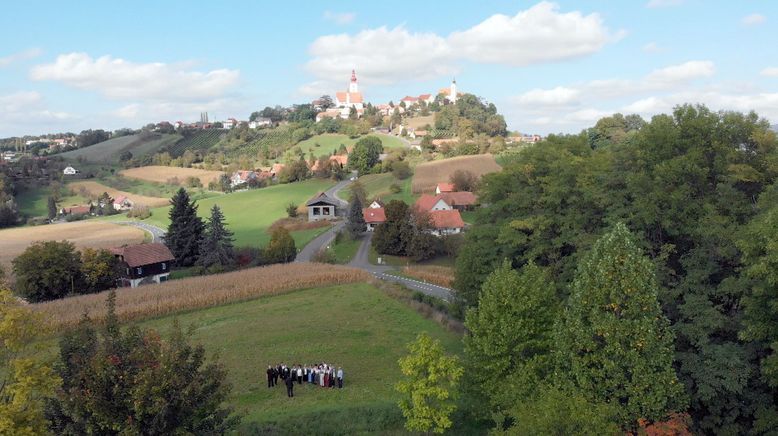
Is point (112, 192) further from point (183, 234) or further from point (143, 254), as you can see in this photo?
point (143, 254)

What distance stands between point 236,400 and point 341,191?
6770 centimetres

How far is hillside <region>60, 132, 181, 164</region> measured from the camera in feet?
426

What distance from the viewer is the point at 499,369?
16016 mm

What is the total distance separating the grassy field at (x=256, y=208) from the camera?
64.7 m

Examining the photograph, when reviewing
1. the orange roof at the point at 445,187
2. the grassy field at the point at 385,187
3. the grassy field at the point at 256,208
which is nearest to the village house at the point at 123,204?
the grassy field at the point at 256,208

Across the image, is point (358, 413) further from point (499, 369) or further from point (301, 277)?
point (301, 277)

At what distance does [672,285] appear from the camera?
1780 cm

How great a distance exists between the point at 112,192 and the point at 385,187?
54.8 metres

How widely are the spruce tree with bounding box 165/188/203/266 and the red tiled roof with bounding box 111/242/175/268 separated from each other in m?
3.25

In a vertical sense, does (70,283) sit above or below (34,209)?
below

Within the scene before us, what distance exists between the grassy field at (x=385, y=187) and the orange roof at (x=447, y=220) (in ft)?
44.7

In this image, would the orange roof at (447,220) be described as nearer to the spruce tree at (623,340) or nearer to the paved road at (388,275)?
the paved road at (388,275)

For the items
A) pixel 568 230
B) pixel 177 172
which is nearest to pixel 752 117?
pixel 568 230

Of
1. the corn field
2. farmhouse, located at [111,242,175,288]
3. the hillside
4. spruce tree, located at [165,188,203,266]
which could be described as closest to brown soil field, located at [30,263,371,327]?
farmhouse, located at [111,242,175,288]
